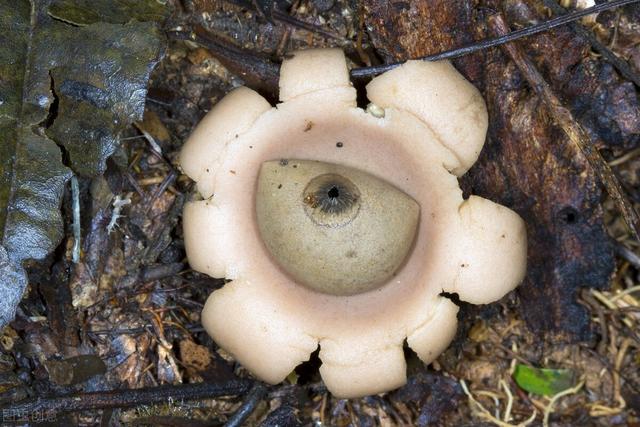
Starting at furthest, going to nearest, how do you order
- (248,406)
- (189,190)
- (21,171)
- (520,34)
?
(189,190) < (248,406) < (520,34) < (21,171)

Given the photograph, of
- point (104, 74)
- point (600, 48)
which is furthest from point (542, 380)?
point (104, 74)

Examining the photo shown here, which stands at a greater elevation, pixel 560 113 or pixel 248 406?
pixel 560 113

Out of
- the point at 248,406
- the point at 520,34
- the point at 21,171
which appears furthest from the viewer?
the point at 248,406

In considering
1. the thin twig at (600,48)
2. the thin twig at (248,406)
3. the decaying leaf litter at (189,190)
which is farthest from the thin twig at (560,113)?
A: the thin twig at (248,406)

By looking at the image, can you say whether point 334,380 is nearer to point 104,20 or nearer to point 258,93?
point 258,93

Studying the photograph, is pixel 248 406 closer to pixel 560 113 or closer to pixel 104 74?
pixel 104 74

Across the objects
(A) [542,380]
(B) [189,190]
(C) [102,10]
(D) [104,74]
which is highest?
(C) [102,10]

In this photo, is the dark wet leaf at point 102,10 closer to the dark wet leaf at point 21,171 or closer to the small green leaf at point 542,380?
the dark wet leaf at point 21,171
